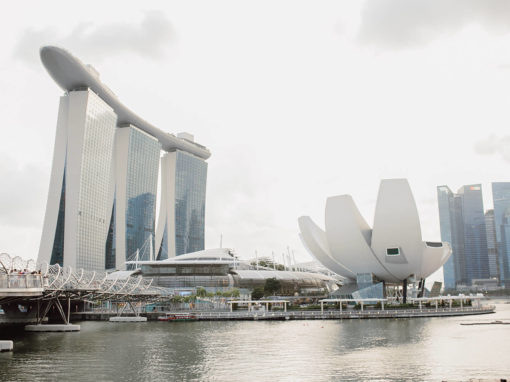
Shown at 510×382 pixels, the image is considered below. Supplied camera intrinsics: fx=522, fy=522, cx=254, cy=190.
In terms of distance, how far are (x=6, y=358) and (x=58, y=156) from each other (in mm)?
76989

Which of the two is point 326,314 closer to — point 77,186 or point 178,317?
point 178,317

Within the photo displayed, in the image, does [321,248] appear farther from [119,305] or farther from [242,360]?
[242,360]

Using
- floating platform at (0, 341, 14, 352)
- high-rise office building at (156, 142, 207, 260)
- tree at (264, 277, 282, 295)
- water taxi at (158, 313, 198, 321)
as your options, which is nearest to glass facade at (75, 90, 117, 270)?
tree at (264, 277, 282, 295)

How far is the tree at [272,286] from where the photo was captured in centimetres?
9219

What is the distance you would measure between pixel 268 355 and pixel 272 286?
62.6 meters

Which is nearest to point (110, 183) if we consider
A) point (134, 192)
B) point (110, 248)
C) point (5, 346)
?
point (134, 192)

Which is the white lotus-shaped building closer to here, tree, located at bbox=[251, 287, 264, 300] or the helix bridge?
tree, located at bbox=[251, 287, 264, 300]

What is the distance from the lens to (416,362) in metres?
26.9

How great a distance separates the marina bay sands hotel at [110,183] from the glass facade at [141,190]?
0.83ft

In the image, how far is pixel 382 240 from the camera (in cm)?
6562

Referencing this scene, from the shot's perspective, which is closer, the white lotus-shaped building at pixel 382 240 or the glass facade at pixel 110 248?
the white lotus-shaped building at pixel 382 240

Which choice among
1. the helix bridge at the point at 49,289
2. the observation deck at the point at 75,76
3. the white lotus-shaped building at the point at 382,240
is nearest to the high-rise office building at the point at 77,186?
the observation deck at the point at 75,76

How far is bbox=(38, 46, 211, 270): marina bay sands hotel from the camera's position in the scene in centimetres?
9975

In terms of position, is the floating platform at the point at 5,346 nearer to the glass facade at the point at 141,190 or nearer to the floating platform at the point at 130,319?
the floating platform at the point at 130,319
